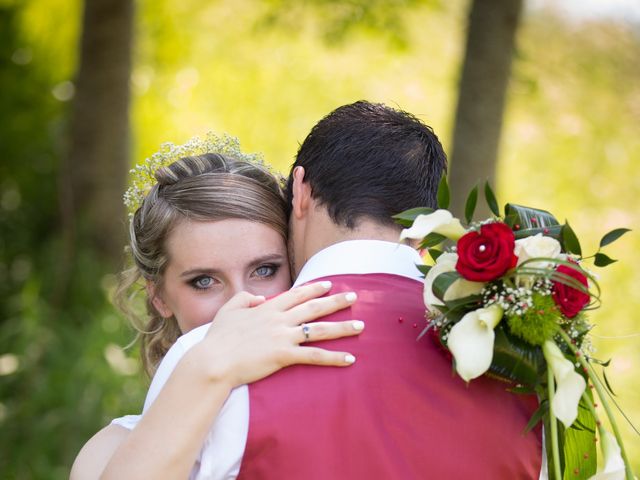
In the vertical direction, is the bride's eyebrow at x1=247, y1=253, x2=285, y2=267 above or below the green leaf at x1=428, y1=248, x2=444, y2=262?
above

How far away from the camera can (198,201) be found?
9.60 feet

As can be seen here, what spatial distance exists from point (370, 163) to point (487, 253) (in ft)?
1.61

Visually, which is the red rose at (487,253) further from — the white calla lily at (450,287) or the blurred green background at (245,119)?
the blurred green background at (245,119)

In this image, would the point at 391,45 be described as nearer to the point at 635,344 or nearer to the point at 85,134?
the point at 85,134

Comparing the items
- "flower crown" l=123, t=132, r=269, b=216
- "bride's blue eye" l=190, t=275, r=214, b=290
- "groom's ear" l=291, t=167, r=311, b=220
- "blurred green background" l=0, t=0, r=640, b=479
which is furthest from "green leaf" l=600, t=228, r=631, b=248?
"blurred green background" l=0, t=0, r=640, b=479

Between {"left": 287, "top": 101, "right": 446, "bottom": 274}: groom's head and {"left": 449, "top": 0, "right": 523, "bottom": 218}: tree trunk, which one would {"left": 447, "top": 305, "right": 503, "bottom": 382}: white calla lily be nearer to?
{"left": 287, "top": 101, "right": 446, "bottom": 274}: groom's head

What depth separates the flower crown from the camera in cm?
332

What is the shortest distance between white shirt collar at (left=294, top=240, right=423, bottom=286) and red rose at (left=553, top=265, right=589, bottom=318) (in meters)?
0.40

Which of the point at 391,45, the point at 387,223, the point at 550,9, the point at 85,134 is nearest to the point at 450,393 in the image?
the point at 387,223

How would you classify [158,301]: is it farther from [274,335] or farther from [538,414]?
[538,414]

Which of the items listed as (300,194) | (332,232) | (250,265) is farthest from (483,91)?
(332,232)

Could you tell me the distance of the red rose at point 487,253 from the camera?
1875 mm

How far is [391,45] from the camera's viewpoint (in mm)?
7012

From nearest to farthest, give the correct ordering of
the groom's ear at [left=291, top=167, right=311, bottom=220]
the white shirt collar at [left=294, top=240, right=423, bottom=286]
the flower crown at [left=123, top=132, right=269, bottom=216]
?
the white shirt collar at [left=294, top=240, right=423, bottom=286] → the groom's ear at [left=291, top=167, right=311, bottom=220] → the flower crown at [left=123, top=132, right=269, bottom=216]
